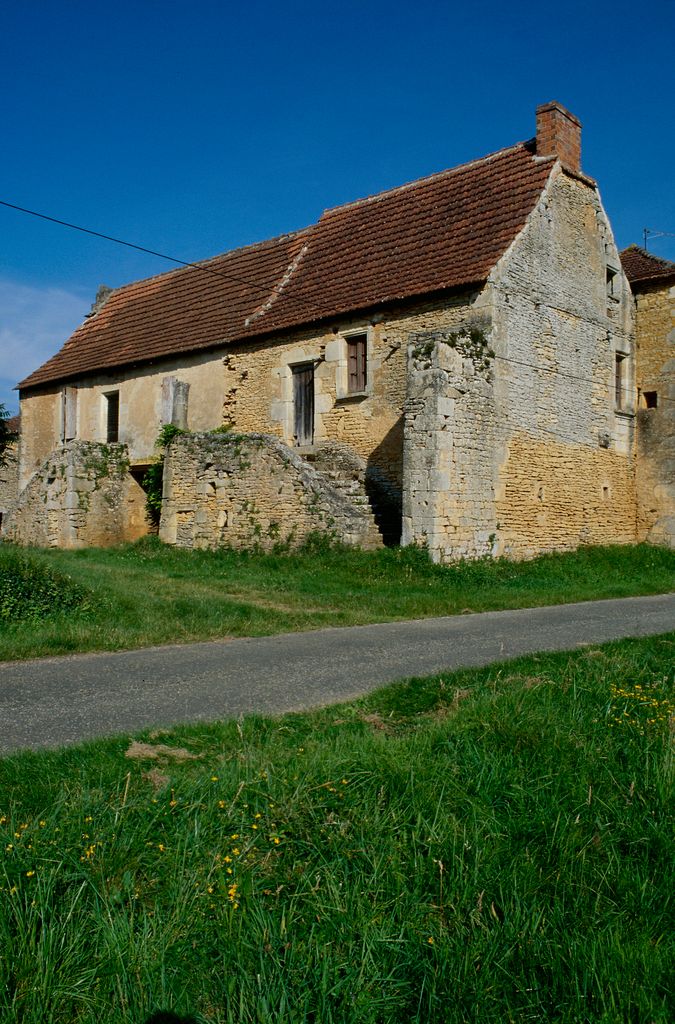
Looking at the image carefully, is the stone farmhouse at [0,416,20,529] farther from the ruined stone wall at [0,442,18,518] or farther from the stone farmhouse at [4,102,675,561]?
the stone farmhouse at [4,102,675,561]

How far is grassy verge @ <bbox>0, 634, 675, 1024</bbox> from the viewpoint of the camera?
3053 mm

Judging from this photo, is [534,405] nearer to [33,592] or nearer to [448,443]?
[448,443]

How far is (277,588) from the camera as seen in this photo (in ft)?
45.0

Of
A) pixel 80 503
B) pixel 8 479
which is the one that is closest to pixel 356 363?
pixel 80 503

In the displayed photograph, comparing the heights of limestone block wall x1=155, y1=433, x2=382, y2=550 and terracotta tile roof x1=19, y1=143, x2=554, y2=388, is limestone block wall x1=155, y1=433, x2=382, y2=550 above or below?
below

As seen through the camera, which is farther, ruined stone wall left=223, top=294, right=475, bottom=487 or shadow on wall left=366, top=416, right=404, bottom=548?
ruined stone wall left=223, top=294, right=475, bottom=487

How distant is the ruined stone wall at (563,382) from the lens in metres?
18.0

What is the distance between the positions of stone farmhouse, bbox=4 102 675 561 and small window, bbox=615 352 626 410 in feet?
0.17

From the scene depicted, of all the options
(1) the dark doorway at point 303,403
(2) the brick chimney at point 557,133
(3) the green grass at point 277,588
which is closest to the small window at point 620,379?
(3) the green grass at point 277,588

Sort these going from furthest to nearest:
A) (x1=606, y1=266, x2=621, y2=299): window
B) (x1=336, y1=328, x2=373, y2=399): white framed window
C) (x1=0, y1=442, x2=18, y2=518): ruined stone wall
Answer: (x1=0, y1=442, x2=18, y2=518): ruined stone wall → (x1=606, y1=266, x2=621, y2=299): window → (x1=336, y1=328, x2=373, y2=399): white framed window

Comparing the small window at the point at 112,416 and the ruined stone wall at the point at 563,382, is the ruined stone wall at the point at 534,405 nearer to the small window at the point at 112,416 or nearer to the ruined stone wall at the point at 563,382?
the ruined stone wall at the point at 563,382

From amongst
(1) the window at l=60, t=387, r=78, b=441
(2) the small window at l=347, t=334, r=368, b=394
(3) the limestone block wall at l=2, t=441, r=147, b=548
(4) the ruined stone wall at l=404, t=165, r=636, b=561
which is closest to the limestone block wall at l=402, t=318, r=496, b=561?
(4) the ruined stone wall at l=404, t=165, r=636, b=561

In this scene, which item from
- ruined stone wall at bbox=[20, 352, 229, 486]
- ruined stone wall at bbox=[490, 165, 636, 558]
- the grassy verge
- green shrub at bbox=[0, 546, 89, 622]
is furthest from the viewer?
ruined stone wall at bbox=[20, 352, 229, 486]

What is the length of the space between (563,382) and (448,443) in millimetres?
4715
